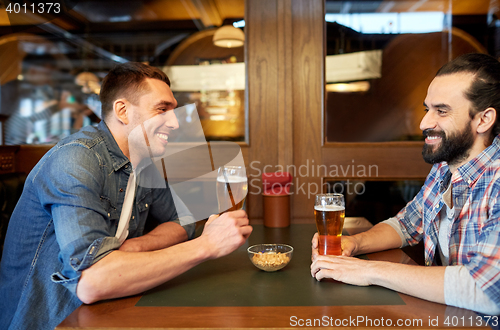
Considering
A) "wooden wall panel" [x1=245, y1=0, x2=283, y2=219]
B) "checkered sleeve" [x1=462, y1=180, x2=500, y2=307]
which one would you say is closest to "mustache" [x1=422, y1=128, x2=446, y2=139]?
"checkered sleeve" [x1=462, y1=180, x2=500, y2=307]

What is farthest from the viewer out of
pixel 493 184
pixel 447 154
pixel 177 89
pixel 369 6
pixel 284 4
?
pixel 177 89

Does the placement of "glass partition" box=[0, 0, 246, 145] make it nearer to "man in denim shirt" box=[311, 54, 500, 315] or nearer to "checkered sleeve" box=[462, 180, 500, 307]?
"man in denim shirt" box=[311, 54, 500, 315]

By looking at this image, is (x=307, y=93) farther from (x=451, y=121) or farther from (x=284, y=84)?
(x=451, y=121)

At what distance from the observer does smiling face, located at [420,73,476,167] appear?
48.3 inches

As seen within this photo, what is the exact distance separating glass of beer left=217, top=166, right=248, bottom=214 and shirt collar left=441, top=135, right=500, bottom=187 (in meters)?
0.67

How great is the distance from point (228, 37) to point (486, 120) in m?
1.47

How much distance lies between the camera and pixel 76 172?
110cm

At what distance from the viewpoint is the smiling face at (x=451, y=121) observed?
123cm

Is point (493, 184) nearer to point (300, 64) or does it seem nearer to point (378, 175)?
point (378, 175)

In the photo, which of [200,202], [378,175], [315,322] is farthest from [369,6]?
[315,322]

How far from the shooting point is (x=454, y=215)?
1167 millimetres

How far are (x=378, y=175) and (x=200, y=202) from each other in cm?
98

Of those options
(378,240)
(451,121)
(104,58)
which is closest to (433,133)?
(451,121)

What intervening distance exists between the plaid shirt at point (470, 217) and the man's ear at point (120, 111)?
3.62 ft
